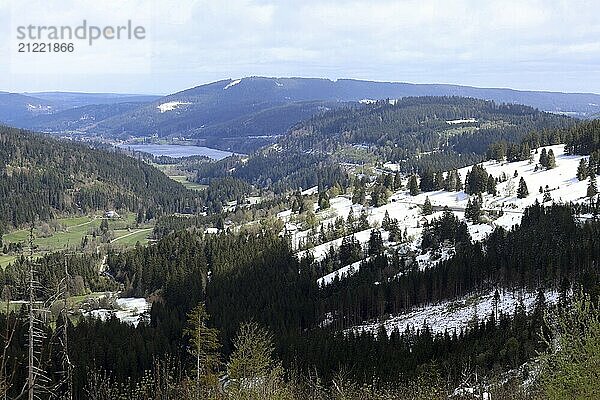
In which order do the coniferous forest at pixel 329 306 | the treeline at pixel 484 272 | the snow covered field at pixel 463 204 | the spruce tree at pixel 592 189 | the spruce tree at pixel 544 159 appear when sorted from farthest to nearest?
1. the spruce tree at pixel 544 159
2. the spruce tree at pixel 592 189
3. the snow covered field at pixel 463 204
4. the treeline at pixel 484 272
5. the coniferous forest at pixel 329 306

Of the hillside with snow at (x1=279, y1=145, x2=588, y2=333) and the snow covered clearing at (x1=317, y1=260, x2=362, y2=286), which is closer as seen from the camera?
the hillside with snow at (x1=279, y1=145, x2=588, y2=333)

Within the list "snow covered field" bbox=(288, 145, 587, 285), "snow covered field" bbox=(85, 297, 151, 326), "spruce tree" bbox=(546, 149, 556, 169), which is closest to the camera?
"snow covered field" bbox=(85, 297, 151, 326)

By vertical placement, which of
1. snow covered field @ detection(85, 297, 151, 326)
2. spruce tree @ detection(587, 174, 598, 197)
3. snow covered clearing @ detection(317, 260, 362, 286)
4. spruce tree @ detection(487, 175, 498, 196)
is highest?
spruce tree @ detection(587, 174, 598, 197)

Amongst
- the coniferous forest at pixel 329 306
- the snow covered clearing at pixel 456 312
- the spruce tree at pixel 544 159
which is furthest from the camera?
the spruce tree at pixel 544 159

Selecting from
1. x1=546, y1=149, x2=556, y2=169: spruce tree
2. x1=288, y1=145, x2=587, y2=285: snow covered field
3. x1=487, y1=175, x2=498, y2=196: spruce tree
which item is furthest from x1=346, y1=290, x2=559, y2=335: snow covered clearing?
x1=546, y1=149, x2=556, y2=169: spruce tree

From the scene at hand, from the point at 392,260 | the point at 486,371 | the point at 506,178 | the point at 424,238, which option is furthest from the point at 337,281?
the point at 506,178

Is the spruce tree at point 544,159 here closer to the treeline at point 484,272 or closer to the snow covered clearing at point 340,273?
the treeline at point 484,272

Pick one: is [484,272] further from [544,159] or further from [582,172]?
[544,159]

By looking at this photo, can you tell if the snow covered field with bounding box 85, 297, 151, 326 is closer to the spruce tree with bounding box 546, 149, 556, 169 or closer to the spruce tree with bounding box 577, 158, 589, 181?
the spruce tree with bounding box 577, 158, 589, 181

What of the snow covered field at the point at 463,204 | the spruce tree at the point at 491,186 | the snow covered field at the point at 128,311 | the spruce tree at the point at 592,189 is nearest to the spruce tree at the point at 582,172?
the snow covered field at the point at 463,204

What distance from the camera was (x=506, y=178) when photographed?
138 m

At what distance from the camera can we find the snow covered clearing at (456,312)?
2635 inches

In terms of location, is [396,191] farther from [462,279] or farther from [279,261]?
[462,279]

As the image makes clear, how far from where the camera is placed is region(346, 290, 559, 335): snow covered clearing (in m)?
66.9
